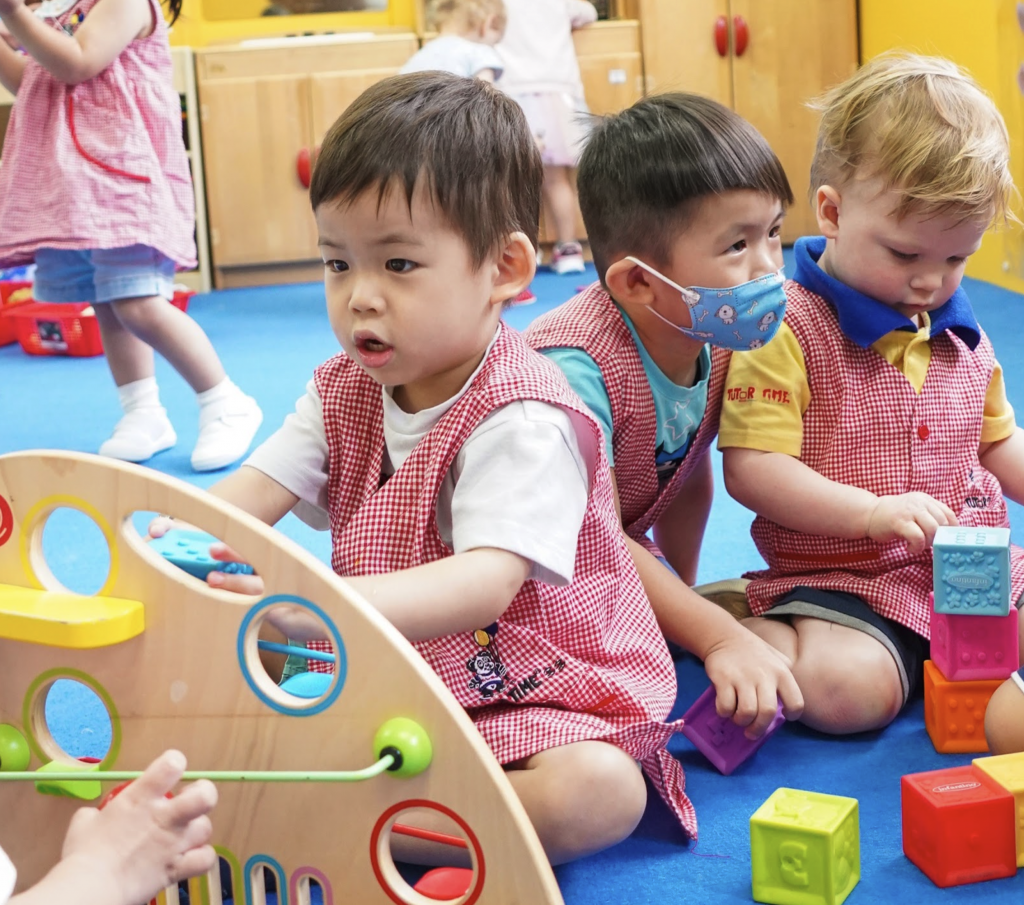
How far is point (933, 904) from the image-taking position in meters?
0.80

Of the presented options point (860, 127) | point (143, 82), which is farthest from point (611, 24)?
point (860, 127)

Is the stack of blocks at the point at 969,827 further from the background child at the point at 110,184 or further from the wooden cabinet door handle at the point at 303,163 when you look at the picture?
the wooden cabinet door handle at the point at 303,163

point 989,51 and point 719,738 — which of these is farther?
point 989,51

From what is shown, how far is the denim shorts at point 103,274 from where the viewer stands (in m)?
1.89

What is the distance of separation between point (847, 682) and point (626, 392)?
29 centimetres

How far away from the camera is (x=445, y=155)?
819 mm

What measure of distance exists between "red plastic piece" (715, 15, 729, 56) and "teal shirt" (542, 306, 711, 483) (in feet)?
9.45

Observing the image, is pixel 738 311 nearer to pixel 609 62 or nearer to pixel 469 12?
pixel 469 12

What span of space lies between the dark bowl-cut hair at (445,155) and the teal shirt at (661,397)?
7.7 inches

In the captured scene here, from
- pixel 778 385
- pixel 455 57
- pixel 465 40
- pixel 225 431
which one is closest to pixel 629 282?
pixel 778 385

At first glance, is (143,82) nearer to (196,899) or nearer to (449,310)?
(449,310)

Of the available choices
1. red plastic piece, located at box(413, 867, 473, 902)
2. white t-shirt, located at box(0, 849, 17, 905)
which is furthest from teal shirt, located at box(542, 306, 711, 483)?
white t-shirt, located at box(0, 849, 17, 905)

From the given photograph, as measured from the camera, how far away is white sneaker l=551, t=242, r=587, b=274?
3701 millimetres

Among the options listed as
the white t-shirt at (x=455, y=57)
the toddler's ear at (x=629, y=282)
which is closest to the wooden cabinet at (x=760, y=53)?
the white t-shirt at (x=455, y=57)
